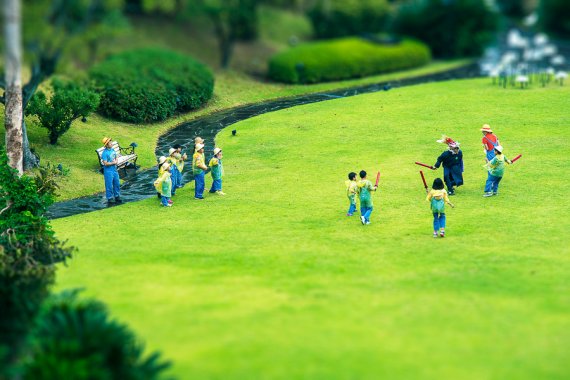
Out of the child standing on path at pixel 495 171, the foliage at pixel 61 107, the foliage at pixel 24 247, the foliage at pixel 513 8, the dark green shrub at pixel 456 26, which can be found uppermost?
the foliage at pixel 513 8

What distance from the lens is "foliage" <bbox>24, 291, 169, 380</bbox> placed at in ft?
44.1

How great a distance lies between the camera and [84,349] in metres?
14.0

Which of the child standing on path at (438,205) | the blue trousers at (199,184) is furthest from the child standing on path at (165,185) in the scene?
the child standing on path at (438,205)

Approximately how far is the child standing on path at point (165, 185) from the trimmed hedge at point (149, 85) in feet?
32.3

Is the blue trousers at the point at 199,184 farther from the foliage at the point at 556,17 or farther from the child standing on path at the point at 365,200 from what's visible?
the foliage at the point at 556,17

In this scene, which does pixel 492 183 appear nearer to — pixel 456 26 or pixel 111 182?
pixel 111 182

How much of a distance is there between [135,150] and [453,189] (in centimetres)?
1223

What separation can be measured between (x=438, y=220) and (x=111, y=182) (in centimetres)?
1043

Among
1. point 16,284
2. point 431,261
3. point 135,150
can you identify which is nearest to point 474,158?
point 431,261

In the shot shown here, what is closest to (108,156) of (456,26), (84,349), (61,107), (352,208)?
(61,107)

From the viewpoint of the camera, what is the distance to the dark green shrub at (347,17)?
187ft

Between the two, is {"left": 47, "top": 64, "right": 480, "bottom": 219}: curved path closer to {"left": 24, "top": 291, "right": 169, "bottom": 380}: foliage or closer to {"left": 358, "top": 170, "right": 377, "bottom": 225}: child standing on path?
{"left": 358, "top": 170, "right": 377, "bottom": 225}: child standing on path

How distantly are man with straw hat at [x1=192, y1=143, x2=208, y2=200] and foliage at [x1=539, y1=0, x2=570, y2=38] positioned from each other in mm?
47121

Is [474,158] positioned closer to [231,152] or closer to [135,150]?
[231,152]
